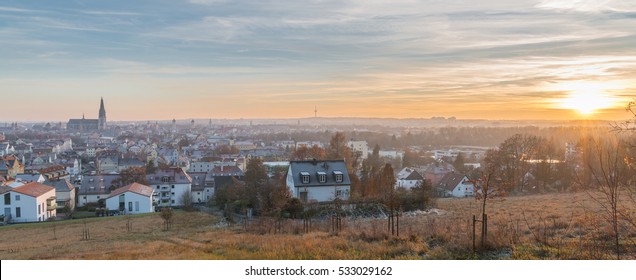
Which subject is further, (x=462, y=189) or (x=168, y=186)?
(x=168, y=186)

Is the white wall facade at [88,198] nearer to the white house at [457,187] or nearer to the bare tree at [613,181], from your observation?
the white house at [457,187]

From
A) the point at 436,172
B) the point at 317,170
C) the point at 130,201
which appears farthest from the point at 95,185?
the point at 436,172

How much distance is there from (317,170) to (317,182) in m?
0.55

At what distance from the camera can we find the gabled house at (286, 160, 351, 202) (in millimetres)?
17734

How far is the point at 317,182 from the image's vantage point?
58.9ft

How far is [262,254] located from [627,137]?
176 inches

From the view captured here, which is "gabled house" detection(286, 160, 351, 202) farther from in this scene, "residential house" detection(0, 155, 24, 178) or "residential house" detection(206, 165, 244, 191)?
"residential house" detection(0, 155, 24, 178)

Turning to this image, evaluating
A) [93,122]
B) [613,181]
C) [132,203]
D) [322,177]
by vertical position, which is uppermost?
[93,122]

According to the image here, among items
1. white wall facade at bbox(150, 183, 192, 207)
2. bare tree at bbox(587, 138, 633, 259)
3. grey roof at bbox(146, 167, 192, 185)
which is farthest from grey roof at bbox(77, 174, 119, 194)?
bare tree at bbox(587, 138, 633, 259)

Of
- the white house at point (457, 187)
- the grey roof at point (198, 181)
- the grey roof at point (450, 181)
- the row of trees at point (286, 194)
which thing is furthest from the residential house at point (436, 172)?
the grey roof at point (198, 181)

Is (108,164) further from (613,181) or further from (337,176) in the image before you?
(613,181)

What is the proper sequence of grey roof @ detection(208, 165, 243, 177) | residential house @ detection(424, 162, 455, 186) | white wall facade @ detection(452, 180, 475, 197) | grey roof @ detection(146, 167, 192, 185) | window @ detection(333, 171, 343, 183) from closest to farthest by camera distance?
window @ detection(333, 171, 343, 183)
white wall facade @ detection(452, 180, 475, 197)
grey roof @ detection(146, 167, 192, 185)
residential house @ detection(424, 162, 455, 186)
grey roof @ detection(208, 165, 243, 177)

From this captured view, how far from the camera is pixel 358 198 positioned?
16.1 meters

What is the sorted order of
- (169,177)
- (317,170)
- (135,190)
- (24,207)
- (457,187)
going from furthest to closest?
(169,177) → (457,187) → (135,190) → (24,207) → (317,170)
